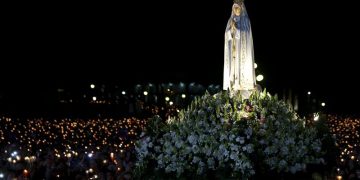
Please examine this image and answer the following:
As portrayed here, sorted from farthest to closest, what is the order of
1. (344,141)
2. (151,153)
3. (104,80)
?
(104,80) → (344,141) → (151,153)

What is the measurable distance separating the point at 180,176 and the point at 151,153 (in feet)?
2.17

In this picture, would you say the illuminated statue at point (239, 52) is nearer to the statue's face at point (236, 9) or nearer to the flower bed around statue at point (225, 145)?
the statue's face at point (236, 9)

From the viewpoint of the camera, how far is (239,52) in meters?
13.2

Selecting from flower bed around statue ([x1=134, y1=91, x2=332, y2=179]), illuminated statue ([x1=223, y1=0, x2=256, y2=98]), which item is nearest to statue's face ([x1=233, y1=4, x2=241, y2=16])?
illuminated statue ([x1=223, y1=0, x2=256, y2=98])

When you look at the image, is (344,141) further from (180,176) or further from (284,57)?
(284,57)

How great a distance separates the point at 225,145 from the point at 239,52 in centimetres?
428

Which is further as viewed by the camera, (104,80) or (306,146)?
(104,80)

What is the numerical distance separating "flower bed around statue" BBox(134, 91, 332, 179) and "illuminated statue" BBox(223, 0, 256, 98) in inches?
122

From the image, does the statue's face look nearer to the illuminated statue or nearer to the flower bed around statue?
the illuminated statue

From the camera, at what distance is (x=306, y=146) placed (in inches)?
378

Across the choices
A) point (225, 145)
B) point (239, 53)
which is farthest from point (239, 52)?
point (225, 145)

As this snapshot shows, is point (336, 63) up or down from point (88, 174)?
up

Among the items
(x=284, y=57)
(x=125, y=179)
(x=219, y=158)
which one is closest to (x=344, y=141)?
(x=125, y=179)

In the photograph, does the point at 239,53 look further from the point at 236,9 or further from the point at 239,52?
the point at 236,9
